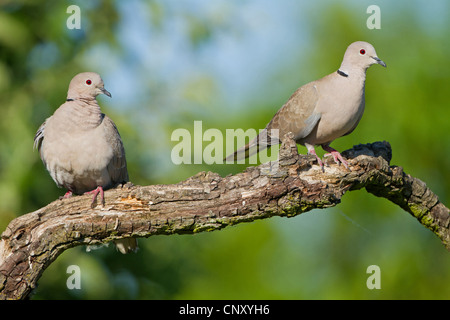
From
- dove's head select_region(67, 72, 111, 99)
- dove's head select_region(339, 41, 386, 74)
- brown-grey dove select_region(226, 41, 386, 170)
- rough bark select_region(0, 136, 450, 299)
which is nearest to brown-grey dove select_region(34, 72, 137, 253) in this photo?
dove's head select_region(67, 72, 111, 99)

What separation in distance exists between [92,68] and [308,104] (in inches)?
138

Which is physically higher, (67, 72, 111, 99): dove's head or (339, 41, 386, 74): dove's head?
(339, 41, 386, 74): dove's head

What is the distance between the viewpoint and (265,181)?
4.07m

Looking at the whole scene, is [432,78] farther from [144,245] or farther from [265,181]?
[265,181]

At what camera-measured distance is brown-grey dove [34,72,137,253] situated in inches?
191

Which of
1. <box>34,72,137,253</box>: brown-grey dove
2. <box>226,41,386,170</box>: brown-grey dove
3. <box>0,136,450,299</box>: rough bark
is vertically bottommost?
<box>0,136,450,299</box>: rough bark

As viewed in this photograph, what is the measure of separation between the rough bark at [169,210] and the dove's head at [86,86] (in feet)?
3.82

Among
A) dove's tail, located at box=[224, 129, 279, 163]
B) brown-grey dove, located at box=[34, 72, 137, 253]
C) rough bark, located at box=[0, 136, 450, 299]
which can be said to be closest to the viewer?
rough bark, located at box=[0, 136, 450, 299]

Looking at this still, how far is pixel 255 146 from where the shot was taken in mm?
5609

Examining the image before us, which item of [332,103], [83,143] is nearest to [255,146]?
[332,103]

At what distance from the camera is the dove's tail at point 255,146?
18.4 ft

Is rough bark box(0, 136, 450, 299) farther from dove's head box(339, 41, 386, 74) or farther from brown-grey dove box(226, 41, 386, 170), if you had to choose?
dove's head box(339, 41, 386, 74)

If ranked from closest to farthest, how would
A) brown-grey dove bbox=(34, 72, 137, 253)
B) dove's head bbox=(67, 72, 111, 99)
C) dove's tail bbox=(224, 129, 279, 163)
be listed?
brown-grey dove bbox=(34, 72, 137, 253) → dove's head bbox=(67, 72, 111, 99) → dove's tail bbox=(224, 129, 279, 163)

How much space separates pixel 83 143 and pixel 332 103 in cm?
221
